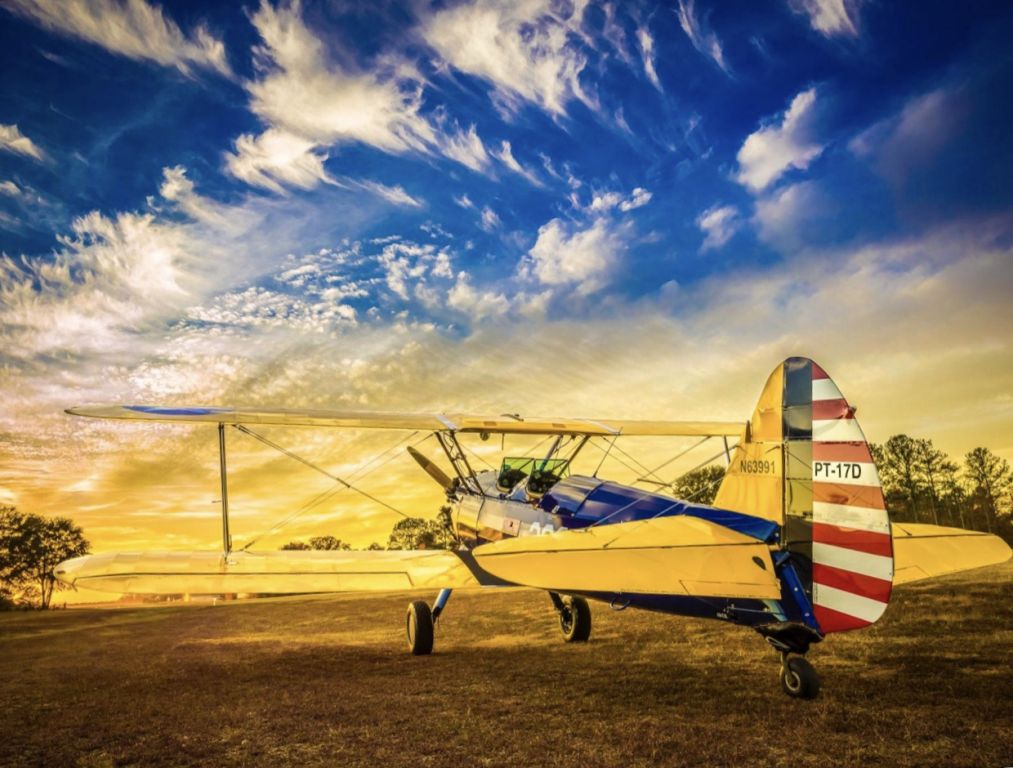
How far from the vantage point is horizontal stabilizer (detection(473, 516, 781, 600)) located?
192 inches

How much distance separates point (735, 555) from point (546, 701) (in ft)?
8.22

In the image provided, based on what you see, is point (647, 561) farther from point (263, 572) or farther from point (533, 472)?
point (263, 572)

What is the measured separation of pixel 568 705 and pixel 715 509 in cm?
236

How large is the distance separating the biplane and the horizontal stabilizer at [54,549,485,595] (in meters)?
0.01

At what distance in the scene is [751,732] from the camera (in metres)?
4.74

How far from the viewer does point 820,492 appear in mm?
5230

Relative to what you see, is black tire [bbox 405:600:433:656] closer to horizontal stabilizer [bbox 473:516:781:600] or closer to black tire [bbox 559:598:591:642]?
black tire [bbox 559:598:591:642]

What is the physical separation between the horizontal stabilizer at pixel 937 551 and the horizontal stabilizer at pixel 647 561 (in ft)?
6.98

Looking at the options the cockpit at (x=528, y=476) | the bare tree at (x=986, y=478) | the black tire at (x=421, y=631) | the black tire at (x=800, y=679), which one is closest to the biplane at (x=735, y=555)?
the black tire at (x=800, y=679)

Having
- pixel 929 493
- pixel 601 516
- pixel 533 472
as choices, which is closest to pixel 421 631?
pixel 533 472

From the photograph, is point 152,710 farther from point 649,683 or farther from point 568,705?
point 649,683

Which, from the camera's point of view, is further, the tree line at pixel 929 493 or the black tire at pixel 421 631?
the tree line at pixel 929 493

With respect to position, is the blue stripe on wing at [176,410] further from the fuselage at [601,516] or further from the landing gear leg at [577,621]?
the landing gear leg at [577,621]

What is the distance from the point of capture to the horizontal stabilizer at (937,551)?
6168 millimetres
